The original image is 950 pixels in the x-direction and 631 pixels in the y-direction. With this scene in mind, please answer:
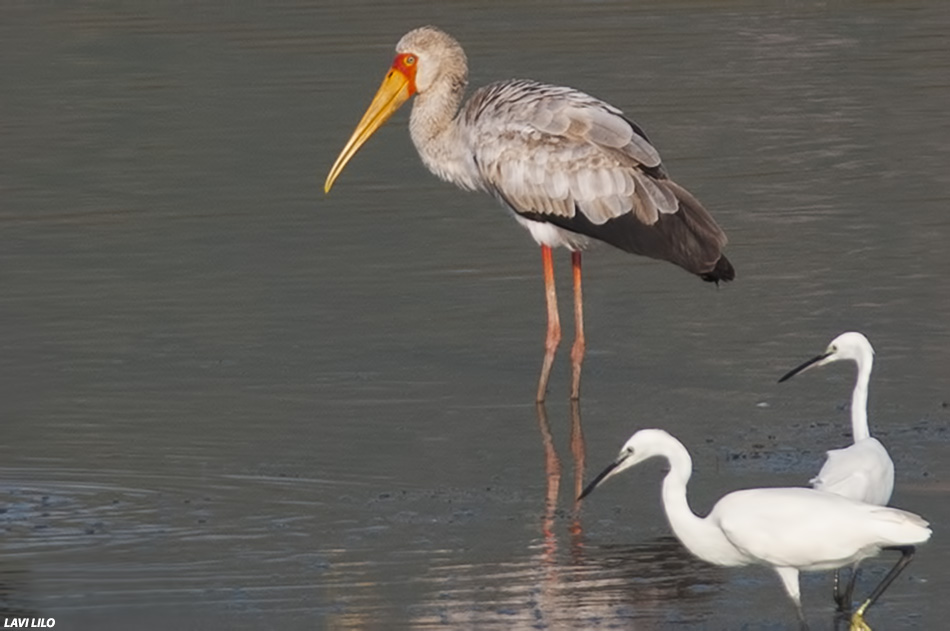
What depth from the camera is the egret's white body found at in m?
6.91

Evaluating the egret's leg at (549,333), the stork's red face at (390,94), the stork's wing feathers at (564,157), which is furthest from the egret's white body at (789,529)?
the stork's red face at (390,94)

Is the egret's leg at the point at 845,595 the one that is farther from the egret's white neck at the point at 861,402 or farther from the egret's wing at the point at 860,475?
the egret's white neck at the point at 861,402

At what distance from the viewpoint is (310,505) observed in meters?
9.12

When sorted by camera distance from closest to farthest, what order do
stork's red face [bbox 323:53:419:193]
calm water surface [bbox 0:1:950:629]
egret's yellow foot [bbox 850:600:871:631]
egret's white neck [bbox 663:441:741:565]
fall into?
egret's yellow foot [bbox 850:600:871:631]
egret's white neck [bbox 663:441:741:565]
calm water surface [bbox 0:1:950:629]
stork's red face [bbox 323:53:419:193]

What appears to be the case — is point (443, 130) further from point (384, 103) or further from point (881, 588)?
point (881, 588)

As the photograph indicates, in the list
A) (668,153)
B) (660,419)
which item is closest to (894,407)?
(660,419)

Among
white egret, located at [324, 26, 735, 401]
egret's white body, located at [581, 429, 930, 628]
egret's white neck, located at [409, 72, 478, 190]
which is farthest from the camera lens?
egret's white neck, located at [409, 72, 478, 190]

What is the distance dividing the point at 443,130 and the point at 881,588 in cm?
518

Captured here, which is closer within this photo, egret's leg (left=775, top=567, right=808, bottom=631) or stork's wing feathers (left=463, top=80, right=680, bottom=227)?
egret's leg (left=775, top=567, right=808, bottom=631)

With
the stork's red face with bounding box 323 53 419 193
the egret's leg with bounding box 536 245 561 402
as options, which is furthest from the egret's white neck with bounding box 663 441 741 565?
the stork's red face with bounding box 323 53 419 193

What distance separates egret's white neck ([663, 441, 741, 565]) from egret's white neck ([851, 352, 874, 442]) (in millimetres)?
1264

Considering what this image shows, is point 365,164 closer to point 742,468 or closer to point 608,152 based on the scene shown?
point 608,152

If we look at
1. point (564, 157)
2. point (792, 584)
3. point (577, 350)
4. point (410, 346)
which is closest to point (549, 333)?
point (577, 350)

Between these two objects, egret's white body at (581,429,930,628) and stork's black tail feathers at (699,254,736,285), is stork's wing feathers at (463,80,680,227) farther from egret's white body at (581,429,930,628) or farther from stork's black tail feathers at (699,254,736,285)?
egret's white body at (581,429,930,628)
